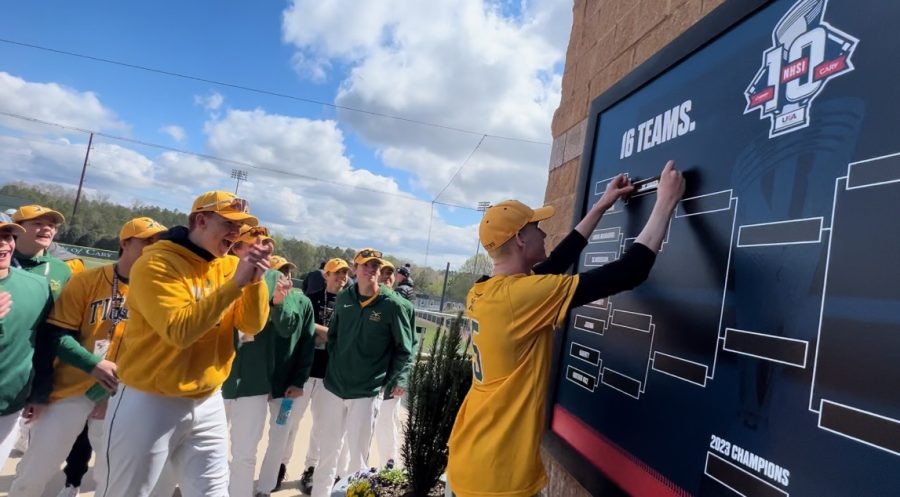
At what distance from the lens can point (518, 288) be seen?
66.7 inches

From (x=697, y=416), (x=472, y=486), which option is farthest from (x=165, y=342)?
(x=697, y=416)

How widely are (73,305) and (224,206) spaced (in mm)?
1641

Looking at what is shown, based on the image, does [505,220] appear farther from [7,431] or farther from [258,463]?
[258,463]

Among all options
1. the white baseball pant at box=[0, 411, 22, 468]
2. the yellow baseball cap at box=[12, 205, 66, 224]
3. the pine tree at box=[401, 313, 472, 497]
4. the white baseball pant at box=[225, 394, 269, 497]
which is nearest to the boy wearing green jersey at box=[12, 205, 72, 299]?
the yellow baseball cap at box=[12, 205, 66, 224]

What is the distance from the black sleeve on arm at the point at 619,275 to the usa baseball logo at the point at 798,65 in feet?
1.53

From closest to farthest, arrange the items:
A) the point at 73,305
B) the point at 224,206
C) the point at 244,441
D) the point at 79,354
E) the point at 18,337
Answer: the point at 224,206 < the point at 18,337 < the point at 79,354 < the point at 73,305 < the point at 244,441

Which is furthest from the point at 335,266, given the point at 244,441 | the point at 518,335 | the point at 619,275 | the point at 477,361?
the point at 619,275

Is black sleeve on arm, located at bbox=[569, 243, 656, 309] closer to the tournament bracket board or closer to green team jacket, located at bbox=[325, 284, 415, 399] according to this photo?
the tournament bracket board

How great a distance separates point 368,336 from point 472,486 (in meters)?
2.47

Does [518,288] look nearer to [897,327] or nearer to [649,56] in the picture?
[897,327]

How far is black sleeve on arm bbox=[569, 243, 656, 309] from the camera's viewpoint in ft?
4.91

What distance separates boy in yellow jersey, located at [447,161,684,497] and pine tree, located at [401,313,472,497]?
3.54 feet

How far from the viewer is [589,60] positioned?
2.79 m

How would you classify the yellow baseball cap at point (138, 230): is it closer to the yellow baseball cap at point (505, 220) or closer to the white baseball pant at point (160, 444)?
the white baseball pant at point (160, 444)
